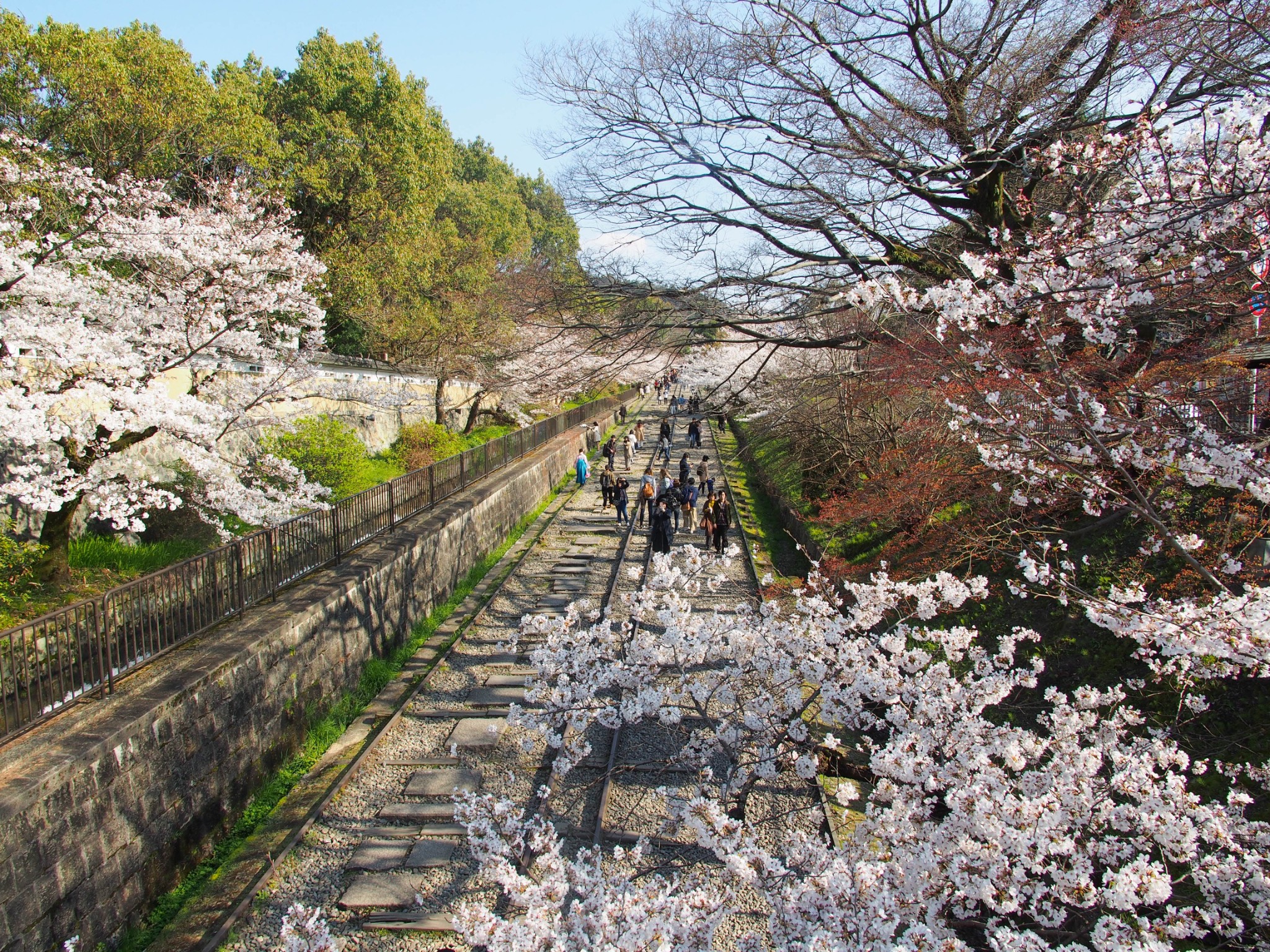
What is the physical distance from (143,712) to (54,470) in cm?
528

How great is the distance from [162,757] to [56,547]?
16.8 ft

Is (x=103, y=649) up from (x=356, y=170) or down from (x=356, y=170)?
down

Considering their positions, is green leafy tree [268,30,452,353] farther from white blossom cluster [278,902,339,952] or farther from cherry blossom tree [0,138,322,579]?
white blossom cluster [278,902,339,952]

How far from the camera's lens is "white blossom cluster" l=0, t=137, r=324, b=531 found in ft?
28.8

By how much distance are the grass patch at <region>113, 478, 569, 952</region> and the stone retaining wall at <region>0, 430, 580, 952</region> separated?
0.36 feet

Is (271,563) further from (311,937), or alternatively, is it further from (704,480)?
(704,480)

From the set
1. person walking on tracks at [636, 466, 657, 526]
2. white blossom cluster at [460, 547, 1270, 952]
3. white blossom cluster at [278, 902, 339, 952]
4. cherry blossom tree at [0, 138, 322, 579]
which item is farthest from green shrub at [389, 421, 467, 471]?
white blossom cluster at [278, 902, 339, 952]

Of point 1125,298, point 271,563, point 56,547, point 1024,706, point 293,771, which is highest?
point 1125,298

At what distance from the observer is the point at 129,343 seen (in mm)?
10398

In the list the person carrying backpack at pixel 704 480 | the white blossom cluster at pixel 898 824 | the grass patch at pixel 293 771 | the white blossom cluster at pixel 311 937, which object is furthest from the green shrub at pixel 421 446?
the white blossom cluster at pixel 311 937

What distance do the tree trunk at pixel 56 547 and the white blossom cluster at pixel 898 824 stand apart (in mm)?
6822

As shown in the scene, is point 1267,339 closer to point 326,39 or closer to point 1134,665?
point 1134,665

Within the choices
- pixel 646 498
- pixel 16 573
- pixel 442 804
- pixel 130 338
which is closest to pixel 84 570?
pixel 16 573

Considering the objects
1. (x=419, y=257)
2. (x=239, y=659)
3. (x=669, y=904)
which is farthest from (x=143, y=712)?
(x=419, y=257)
